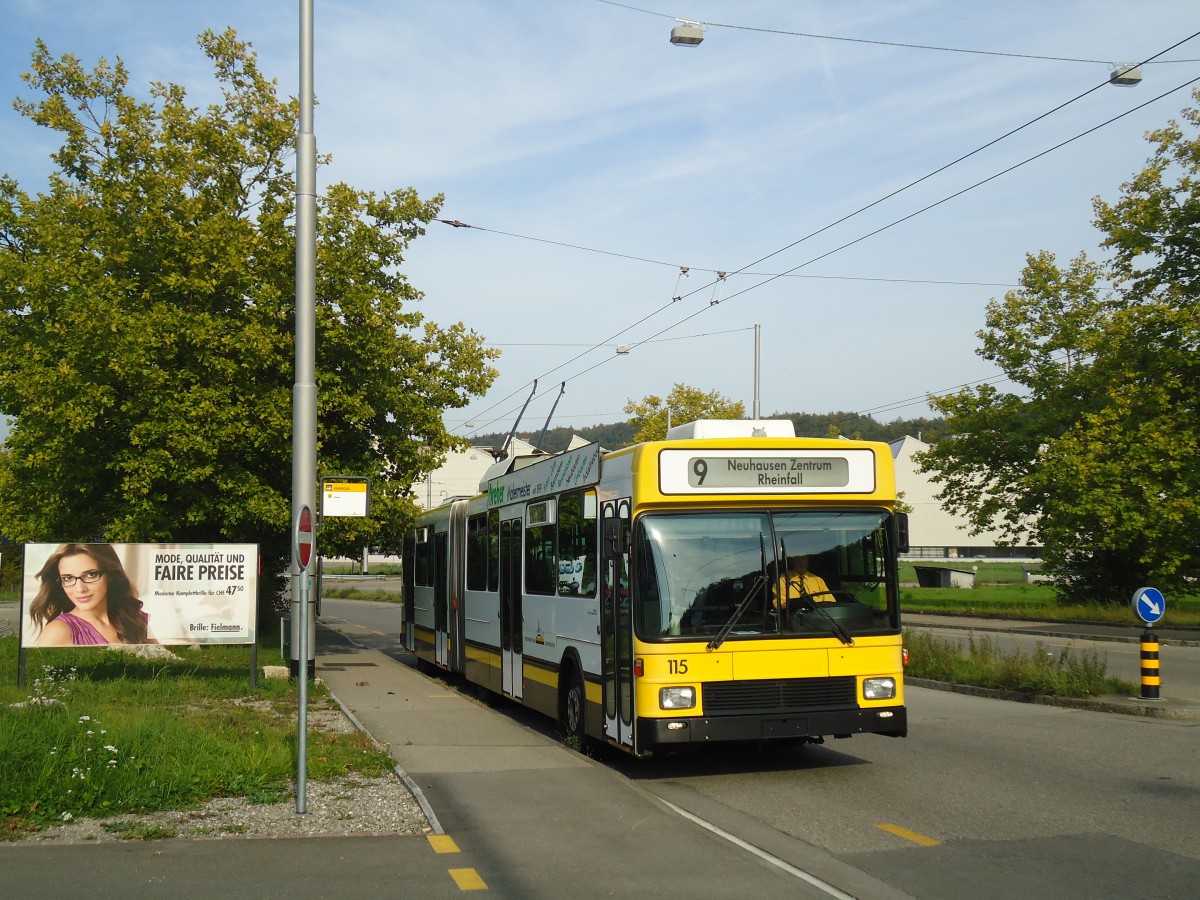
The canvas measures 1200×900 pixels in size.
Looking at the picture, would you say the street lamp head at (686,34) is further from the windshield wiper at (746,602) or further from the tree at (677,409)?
the tree at (677,409)

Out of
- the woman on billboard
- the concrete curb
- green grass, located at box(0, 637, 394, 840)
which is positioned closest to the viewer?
green grass, located at box(0, 637, 394, 840)

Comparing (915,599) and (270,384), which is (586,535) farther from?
(915,599)

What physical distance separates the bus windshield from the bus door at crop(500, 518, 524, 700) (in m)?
4.35

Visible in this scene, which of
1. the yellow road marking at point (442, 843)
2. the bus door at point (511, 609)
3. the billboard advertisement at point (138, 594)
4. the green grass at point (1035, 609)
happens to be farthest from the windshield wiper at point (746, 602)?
the green grass at point (1035, 609)

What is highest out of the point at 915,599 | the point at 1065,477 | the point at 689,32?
the point at 689,32

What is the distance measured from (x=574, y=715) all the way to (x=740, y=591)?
275 centimetres

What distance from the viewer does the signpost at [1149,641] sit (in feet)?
46.4

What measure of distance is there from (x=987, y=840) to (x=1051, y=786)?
2.10 meters

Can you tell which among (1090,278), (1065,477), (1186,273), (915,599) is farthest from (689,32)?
(915,599)

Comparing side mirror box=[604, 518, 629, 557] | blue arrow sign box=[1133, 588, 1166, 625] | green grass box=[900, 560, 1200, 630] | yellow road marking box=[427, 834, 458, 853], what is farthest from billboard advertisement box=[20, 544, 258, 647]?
green grass box=[900, 560, 1200, 630]

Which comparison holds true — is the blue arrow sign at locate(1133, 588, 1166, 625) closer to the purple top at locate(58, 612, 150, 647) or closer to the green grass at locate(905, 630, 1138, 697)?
the green grass at locate(905, 630, 1138, 697)

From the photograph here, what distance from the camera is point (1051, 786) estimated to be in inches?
365

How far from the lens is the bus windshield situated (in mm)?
9461

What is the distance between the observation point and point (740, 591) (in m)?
9.52
